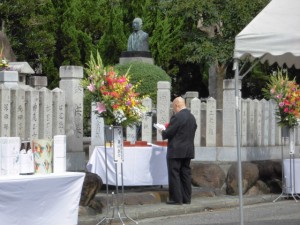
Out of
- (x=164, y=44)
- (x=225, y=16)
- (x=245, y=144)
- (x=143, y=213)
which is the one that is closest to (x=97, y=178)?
(x=143, y=213)

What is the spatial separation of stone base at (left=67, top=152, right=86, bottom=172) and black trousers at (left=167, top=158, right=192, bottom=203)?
1.82 meters

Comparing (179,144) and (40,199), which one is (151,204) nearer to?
(179,144)

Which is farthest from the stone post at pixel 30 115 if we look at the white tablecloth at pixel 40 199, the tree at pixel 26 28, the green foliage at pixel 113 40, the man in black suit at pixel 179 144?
the green foliage at pixel 113 40

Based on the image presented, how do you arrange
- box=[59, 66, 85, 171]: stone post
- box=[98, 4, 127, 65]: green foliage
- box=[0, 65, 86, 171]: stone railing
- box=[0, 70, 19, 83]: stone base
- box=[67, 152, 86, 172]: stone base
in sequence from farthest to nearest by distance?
box=[98, 4, 127, 65]: green foliage
box=[59, 66, 85, 171]: stone post
box=[67, 152, 86, 172]: stone base
box=[0, 70, 19, 83]: stone base
box=[0, 65, 86, 171]: stone railing

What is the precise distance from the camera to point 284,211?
1603 cm

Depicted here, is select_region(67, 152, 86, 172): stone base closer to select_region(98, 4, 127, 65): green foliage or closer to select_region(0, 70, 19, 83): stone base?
select_region(0, 70, 19, 83): stone base

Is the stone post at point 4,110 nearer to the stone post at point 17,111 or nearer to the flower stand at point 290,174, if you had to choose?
the stone post at point 17,111

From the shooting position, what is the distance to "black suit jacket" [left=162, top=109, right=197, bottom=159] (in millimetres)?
15219

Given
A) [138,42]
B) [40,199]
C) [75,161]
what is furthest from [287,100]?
[138,42]

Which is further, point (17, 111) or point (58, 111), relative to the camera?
point (58, 111)

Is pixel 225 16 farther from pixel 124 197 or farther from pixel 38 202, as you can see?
pixel 38 202

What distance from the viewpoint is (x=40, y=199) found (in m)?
10.5

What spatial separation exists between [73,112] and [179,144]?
7.56 ft

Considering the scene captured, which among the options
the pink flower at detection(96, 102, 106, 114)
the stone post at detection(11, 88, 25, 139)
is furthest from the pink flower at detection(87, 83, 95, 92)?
the stone post at detection(11, 88, 25, 139)
